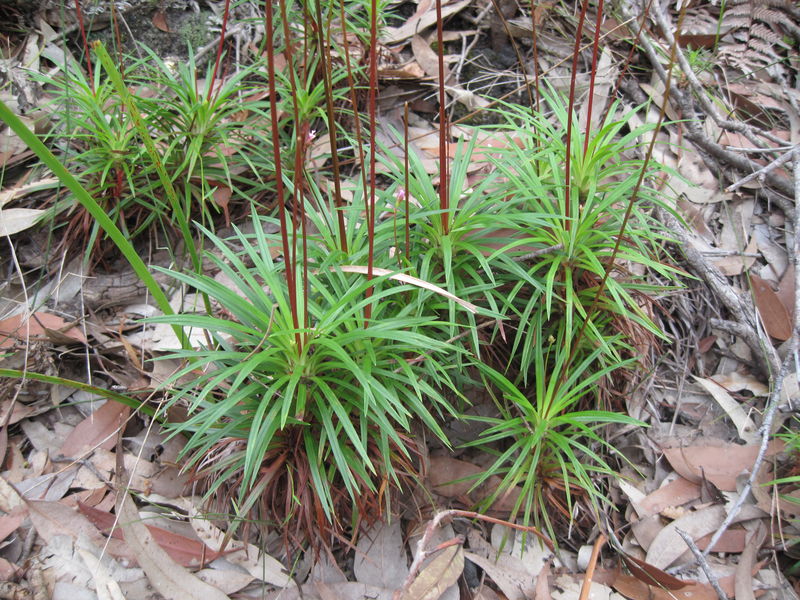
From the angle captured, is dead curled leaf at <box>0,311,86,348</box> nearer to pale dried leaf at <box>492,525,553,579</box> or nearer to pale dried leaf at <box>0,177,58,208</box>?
pale dried leaf at <box>0,177,58,208</box>

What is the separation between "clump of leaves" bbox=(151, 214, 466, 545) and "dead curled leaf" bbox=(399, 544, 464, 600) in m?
0.25

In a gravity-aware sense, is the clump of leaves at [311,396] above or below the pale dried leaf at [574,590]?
above

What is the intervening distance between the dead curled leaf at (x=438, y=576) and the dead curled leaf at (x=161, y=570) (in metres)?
0.55

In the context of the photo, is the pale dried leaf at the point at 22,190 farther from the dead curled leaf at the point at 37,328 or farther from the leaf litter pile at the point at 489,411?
the dead curled leaf at the point at 37,328

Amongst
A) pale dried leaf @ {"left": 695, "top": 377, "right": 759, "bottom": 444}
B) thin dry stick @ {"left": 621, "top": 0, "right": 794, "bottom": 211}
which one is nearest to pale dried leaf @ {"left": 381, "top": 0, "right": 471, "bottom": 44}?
thin dry stick @ {"left": 621, "top": 0, "right": 794, "bottom": 211}

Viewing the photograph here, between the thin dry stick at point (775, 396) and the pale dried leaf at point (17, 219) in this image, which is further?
the pale dried leaf at point (17, 219)

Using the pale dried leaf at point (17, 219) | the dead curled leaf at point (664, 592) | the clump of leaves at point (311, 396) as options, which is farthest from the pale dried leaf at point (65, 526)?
the dead curled leaf at point (664, 592)

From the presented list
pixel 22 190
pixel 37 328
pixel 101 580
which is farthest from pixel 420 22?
pixel 101 580

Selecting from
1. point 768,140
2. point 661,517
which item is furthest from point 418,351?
point 768,140

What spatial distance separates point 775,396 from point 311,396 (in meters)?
1.62

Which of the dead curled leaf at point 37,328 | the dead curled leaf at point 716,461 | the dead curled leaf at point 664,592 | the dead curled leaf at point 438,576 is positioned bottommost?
the dead curled leaf at point 664,592

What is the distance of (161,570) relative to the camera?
1690mm

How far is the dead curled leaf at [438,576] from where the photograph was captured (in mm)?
1683

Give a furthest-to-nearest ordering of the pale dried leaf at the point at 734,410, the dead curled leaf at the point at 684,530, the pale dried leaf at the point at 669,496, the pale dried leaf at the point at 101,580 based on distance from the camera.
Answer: the pale dried leaf at the point at 734,410, the pale dried leaf at the point at 669,496, the dead curled leaf at the point at 684,530, the pale dried leaf at the point at 101,580
